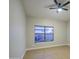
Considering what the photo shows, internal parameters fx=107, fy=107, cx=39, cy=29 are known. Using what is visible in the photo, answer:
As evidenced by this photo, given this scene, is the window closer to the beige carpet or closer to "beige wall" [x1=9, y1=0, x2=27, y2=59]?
the beige carpet

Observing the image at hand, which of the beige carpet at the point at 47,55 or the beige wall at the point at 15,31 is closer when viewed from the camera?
the beige wall at the point at 15,31

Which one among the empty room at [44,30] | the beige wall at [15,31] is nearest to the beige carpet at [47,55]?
the empty room at [44,30]

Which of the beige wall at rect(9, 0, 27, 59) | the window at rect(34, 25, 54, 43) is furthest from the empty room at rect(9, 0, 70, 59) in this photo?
the beige wall at rect(9, 0, 27, 59)

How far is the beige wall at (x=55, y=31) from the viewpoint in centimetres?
712

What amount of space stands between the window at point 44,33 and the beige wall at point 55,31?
9.4 inches

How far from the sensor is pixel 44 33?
316 inches

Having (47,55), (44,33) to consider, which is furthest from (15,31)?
(44,33)

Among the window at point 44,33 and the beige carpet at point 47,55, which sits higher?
the window at point 44,33

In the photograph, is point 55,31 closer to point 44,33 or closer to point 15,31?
point 44,33

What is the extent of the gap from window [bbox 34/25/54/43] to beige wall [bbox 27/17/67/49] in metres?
0.24

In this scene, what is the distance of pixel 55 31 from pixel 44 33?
45.7 inches

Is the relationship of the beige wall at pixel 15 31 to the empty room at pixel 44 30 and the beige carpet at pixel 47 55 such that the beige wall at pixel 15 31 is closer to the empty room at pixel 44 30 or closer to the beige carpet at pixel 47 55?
the beige carpet at pixel 47 55
